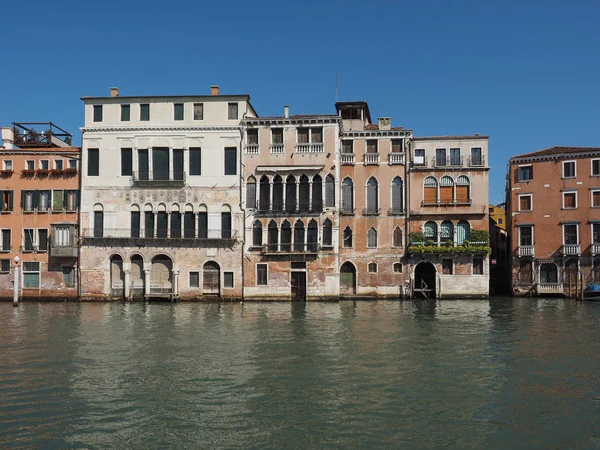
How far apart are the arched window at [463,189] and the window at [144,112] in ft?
71.1

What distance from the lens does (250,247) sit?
125 feet

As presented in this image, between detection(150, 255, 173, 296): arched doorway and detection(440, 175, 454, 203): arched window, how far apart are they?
63.1 feet

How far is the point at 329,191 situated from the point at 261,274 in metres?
7.27

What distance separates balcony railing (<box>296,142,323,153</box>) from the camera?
38125 millimetres

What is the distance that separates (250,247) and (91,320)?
12.8 meters

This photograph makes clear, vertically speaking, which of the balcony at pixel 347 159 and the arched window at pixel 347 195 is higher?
the balcony at pixel 347 159

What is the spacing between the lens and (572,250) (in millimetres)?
39062

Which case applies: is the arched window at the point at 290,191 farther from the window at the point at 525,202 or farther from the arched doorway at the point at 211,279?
the window at the point at 525,202

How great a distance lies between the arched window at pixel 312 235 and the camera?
3797 centimetres

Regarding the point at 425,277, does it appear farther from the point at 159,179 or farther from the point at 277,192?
the point at 159,179

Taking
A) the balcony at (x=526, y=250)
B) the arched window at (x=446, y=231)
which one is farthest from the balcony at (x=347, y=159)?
the balcony at (x=526, y=250)

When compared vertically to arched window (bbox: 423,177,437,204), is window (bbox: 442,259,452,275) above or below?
below

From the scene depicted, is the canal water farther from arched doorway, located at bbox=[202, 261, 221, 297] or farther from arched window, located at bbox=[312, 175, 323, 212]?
arched window, located at bbox=[312, 175, 323, 212]

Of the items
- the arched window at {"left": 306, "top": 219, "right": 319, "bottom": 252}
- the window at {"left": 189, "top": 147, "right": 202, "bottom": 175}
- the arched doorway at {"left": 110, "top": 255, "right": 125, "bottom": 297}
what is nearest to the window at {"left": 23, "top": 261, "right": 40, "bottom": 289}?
the arched doorway at {"left": 110, "top": 255, "right": 125, "bottom": 297}
